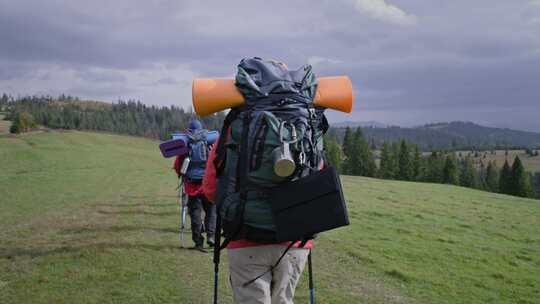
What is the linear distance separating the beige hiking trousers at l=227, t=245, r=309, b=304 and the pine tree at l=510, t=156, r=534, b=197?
79.0 meters

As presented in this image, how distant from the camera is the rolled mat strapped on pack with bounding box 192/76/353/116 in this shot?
11.8 feet

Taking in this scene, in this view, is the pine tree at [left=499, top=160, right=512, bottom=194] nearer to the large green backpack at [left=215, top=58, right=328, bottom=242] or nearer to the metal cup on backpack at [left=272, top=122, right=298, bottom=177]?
the large green backpack at [left=215, top=58, right=328, bottom=242]

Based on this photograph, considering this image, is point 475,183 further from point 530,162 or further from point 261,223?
point 530,162

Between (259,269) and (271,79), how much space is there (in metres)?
1.60

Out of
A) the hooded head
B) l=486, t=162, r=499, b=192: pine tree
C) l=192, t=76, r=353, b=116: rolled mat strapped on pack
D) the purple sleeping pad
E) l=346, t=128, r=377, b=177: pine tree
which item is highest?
l=192, t=76, r=353, b=116: rolled mat strapped on pack

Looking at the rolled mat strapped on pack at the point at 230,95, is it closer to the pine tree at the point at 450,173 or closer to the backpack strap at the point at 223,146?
the backpack strap at the point at 223,146

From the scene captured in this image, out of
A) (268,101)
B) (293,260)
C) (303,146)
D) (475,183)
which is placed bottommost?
(475,183)

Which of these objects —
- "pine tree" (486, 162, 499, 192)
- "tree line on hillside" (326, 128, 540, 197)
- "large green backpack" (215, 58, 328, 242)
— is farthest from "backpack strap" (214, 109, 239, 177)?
"pine tree" (486, 162, 499, 192)

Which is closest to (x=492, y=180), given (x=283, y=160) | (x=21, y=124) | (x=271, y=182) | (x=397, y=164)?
(x=397, y=164)

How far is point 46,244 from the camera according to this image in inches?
407

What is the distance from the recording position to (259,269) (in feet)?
11.8

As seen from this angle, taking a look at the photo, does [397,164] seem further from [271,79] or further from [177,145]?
[271,79]

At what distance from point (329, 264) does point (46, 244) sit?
6.76 metres

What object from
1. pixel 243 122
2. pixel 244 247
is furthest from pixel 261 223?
pixel 243 122
